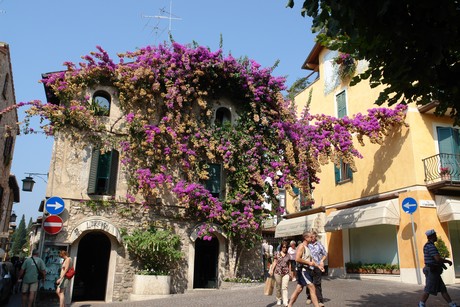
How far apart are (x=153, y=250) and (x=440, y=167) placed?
11.9m

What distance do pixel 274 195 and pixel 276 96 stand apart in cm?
419

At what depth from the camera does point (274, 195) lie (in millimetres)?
A: 16359

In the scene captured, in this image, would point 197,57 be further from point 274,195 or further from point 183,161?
point 274,195

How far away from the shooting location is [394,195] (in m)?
17.5

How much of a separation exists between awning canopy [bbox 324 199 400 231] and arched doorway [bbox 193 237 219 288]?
639cm

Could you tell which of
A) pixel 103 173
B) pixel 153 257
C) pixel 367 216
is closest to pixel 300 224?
pixel 367 216

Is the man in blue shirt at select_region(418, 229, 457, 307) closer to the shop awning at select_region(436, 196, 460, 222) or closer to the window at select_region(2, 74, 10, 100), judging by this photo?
the shop awning at select_region(436, 196, 460, 222)

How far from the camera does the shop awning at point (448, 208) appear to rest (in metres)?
15.7

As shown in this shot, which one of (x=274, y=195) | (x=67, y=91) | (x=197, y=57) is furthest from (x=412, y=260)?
(x=67, y=91)

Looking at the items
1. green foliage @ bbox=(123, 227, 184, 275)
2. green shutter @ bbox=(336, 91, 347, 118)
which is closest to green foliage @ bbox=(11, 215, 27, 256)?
green foliage @ bbox=(123, 227, 184, 275)

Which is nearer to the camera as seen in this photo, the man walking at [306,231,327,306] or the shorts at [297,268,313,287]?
the shorts at [297,268,313,287]

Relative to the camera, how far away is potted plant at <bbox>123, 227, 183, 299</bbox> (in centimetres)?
1378

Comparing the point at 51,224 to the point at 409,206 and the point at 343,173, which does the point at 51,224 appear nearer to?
the point at 409,206

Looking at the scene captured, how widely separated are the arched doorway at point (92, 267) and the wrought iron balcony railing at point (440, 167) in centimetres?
1315
